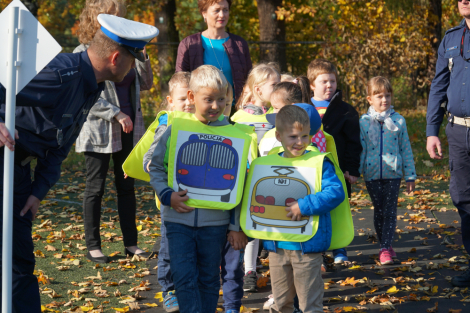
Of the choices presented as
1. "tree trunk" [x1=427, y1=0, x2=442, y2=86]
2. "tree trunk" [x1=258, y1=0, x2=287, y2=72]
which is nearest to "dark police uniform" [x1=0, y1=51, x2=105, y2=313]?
"tree trunk" [x1=258, y1=0, x2=287, y2=72]

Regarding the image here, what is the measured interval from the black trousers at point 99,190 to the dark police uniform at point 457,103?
310 cm

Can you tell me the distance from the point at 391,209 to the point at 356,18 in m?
12.5

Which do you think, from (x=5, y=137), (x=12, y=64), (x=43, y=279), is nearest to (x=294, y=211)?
(x=5, y=137)

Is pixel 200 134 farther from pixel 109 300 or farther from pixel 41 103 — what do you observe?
pixel 109 300

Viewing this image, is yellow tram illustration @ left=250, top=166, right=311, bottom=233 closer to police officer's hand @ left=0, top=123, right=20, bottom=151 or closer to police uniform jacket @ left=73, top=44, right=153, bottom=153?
police officer's hand @ left=0, top=123, right=20, bottom=151

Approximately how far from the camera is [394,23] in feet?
55.8

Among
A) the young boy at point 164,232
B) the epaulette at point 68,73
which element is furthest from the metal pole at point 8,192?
the young boy at point 164,232

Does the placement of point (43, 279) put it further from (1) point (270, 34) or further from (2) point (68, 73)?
(1) point (270, 34)

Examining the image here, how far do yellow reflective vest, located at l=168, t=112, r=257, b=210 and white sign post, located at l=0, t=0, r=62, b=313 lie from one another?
3.29 feet

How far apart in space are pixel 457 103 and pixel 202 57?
8.80 ft

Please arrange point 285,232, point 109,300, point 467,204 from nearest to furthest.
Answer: point 285,232 → point 109,300 → point 467,204

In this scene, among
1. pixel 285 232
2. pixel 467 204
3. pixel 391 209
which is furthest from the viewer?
pixel 391 209

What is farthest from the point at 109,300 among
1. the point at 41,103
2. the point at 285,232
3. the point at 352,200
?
the point at 352,200

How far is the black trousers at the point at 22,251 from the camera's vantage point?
3.51 metres
